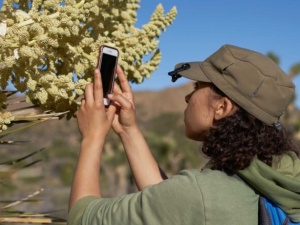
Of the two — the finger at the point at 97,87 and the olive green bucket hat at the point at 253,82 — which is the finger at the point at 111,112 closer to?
the finger at the point at 97,87

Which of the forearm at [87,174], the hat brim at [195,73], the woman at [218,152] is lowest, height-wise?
the forearm at [87,174]

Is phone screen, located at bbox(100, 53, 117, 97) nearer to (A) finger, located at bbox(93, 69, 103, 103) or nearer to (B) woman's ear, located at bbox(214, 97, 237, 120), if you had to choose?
(A) finger, located at bbox(93, 69, 103, 103)

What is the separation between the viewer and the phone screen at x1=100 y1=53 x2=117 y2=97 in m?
1.40

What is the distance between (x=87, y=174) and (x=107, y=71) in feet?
0.89

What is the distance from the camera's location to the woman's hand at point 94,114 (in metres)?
1.36

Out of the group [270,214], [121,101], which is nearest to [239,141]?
[270,214]

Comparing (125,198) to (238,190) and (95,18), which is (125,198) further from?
(95,18)

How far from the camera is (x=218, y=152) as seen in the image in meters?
1.34

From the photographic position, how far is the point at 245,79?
135 centimetres

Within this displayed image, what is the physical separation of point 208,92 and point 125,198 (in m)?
0.36

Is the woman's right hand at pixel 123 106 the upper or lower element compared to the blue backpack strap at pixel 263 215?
upper

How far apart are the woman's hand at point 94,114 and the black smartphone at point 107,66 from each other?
42 millimetres

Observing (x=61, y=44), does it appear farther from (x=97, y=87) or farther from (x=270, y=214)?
(x=270, y=214)

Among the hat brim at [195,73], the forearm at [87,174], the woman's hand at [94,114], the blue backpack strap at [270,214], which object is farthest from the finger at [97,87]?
the blue backpack strap at [270,214]
